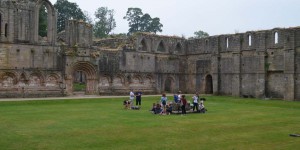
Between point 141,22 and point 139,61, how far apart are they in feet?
171

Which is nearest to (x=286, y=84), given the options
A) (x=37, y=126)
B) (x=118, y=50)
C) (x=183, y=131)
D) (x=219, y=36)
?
(x=219, y=36)

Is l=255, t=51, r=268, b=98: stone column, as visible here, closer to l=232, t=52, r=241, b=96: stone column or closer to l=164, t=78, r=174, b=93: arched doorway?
l=232, t=52, r=241, b=96: stone column

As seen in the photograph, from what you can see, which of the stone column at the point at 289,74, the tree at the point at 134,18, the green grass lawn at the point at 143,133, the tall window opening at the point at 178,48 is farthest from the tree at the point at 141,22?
the green grass lawn at the point at 143,133

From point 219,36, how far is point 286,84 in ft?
36.4

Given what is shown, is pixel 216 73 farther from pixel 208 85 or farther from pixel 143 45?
pixel 143 45

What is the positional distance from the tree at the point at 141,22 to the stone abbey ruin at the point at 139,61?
1809 inches

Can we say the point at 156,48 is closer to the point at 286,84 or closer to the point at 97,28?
the point at 286,84

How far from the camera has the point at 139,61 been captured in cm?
4569

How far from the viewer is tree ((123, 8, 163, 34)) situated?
95812 millimetres

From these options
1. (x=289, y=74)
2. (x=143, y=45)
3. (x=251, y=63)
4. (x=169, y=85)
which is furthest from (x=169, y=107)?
(x=169, y=85)

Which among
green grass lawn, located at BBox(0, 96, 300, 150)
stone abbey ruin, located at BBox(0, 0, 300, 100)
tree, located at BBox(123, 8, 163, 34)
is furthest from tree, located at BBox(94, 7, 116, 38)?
green grass lawn, located at BBox(0, 96, 300, 150)

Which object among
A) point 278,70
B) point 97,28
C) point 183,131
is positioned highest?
point 97,28

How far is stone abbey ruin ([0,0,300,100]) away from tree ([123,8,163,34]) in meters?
45.9

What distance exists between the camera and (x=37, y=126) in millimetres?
16422
